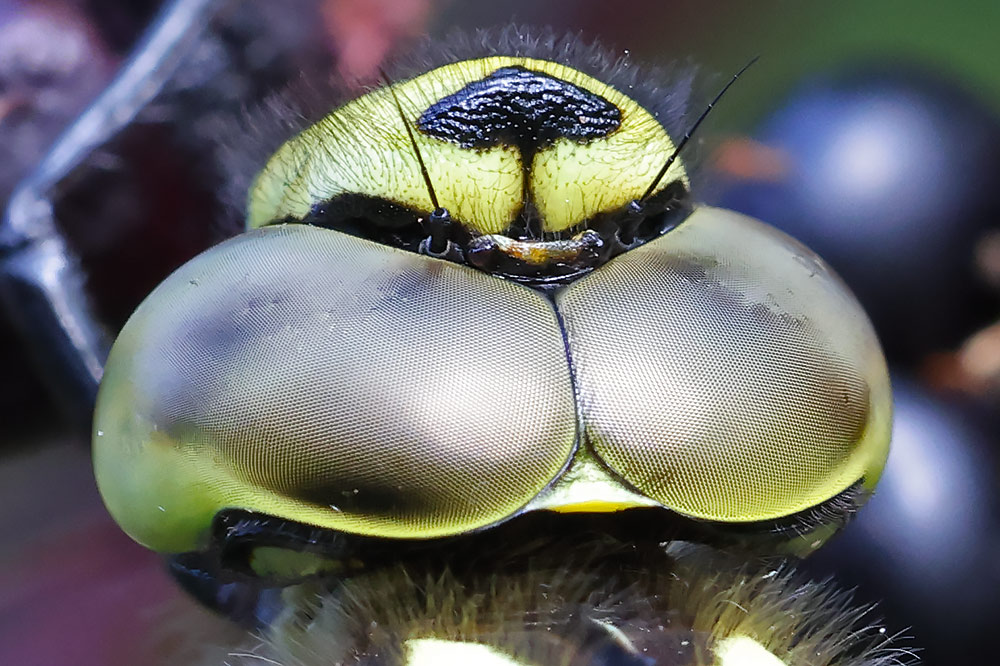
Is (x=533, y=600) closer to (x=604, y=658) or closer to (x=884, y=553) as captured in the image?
(x=604, y=658)

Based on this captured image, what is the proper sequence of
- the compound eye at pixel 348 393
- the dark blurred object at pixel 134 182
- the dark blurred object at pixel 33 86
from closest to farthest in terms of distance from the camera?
the compound eye at pixel 348 393 < the dark blurred object at pixel 134 182 < the dark blurred object at pixel 33 86

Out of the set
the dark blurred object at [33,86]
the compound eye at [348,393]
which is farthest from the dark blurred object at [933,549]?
the dark blurred object at [33,86]

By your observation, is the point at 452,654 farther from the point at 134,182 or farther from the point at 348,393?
the point at 134,182

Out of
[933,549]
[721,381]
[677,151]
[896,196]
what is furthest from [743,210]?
[721,381]

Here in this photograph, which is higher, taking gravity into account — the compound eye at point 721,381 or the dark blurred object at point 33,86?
the dark blurred object at point 33,86

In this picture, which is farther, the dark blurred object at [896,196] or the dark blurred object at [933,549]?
the dark blurred object at [896,196]

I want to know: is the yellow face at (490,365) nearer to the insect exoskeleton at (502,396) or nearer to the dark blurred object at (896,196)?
the insect exoskeleton at (502,396)

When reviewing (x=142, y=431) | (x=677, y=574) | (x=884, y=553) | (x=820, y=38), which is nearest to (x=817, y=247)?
(x=884, y=553)
